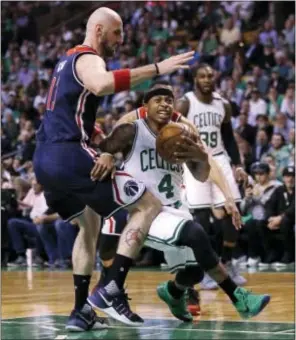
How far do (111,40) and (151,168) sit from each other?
3.56 feet

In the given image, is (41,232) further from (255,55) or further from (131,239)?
(131,239)

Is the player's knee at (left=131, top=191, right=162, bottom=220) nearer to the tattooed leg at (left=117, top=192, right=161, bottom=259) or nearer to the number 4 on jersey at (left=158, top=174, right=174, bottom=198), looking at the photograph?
the tattooed leg at (left=117, top=192, right=161, bottom=259)

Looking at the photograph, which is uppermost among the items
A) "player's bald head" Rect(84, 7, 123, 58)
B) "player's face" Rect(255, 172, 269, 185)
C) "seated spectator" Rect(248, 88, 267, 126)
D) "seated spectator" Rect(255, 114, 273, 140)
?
"player's bald head" Rect(84, 7, 123, 58)

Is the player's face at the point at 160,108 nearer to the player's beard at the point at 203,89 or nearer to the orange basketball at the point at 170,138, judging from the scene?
the orange basketball at the point at 170,138

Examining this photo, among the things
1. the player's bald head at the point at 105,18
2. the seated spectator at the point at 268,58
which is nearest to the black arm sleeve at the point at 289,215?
the seated spectator at the point at 268,58

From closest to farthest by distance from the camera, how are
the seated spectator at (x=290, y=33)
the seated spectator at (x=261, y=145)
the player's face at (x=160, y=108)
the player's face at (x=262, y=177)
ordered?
the player's face at (x=160, y=108)
the player's face at (x=262, y=177)
the seated spectator at (x=261, y=145)
the seated spectator at (x=290, y=33)

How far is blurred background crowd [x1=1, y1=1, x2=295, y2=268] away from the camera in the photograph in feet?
46.0

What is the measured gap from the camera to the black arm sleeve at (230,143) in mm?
9990

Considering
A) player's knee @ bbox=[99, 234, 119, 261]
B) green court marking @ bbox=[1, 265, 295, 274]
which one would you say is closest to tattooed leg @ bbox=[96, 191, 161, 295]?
player's knee @ bbox=[99, 234, 119, 261]

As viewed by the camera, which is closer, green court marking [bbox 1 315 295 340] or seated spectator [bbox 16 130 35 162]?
green court marking [bbox 1 315 295 340]

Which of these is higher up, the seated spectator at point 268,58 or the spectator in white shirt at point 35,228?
the seated spectator at point 268,58

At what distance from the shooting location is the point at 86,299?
7.11 meters

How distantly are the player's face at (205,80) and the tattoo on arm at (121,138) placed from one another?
2549 millimetres

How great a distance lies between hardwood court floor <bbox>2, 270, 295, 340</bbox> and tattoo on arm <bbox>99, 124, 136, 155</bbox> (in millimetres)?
1276
